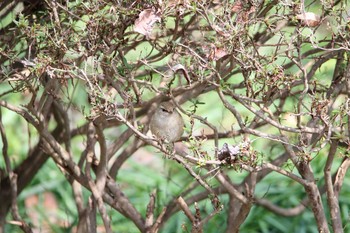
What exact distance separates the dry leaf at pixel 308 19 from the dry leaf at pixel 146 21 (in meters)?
0.46

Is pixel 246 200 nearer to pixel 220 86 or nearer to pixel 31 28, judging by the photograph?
pixel 220 86

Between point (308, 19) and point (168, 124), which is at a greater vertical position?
point (308, 19)

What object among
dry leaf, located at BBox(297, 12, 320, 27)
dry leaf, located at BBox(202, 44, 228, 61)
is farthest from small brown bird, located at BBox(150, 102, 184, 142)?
dry leaf, located at BBox(297, 12, 320, 27)

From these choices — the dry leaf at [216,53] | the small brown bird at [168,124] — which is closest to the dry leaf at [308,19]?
the dry leaf at [216,53]

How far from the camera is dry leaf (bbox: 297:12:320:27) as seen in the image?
2.81m

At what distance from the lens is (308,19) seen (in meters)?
2.87

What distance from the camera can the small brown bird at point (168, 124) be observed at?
3.32 m

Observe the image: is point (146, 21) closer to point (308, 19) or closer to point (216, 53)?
point (216, 53)

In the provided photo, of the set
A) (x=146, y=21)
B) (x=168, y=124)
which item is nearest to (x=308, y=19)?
(x=146, y=21)

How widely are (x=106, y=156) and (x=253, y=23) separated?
997mm

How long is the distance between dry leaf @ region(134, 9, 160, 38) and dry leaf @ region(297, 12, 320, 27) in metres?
0.46

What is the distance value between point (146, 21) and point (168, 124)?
25.2 inches

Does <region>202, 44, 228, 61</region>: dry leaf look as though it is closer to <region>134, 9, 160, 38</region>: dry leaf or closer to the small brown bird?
<region>134, 9, 160, 38</region>: dry leaf

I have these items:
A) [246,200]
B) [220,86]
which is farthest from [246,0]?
[246,200]
